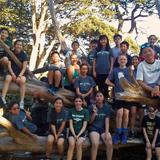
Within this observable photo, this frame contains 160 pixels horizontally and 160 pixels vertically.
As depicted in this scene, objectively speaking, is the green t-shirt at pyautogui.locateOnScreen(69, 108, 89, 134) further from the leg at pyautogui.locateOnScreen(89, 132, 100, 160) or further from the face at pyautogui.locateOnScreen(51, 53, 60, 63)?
the face at pyautogui.locateOnScreen(51, 53, 60, 63)

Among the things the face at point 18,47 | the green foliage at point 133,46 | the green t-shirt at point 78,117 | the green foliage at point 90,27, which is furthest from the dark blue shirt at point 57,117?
the green foliage at point 133,46

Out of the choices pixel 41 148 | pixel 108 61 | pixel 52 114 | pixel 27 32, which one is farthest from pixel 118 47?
pixel 27 32

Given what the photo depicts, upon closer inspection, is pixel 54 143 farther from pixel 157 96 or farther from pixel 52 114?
pixel 157 96

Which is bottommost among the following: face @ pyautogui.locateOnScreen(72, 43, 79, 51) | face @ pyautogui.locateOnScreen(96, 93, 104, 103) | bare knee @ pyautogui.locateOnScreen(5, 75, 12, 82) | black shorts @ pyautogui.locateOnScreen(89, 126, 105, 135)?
black shorts @ pyautogui.locateOnScreen(89, 126, 105, 135)

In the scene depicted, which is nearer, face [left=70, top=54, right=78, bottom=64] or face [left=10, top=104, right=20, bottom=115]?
face [left=10, top=104, right=20, bottom=115]

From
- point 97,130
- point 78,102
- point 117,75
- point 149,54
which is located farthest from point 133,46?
point 149,54

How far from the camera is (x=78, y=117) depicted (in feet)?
26.8

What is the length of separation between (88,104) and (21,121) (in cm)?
152

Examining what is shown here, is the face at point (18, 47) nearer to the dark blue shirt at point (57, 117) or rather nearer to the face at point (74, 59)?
the face at point (74, 59)

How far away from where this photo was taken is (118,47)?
30.2 ft

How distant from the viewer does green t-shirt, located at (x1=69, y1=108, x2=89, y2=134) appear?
26.7ft

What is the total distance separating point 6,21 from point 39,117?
39.1 feet

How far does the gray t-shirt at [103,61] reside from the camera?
8766mm

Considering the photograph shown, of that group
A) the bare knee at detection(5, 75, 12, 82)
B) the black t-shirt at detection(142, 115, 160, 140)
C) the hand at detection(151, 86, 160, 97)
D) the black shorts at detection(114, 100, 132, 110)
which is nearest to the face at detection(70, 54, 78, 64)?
the black shorts at detection(114, 100, 132, 110)
